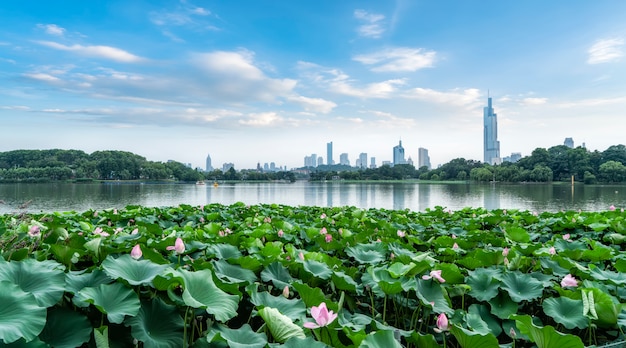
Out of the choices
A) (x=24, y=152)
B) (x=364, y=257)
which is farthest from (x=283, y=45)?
(x=24, y=152)

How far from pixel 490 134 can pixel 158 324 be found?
167 m

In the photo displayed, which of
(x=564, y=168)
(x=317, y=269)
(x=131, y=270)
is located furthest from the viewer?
(x=564, y=168)

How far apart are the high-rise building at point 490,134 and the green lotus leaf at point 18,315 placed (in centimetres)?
16406

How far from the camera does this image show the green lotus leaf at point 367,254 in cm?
215

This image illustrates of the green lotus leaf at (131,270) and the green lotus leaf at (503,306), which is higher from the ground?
the green lotus leaf at (131,270)

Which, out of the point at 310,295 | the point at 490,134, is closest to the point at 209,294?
the point at 310,295

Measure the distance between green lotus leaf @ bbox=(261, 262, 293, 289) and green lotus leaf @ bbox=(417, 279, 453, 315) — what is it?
0.57 meters

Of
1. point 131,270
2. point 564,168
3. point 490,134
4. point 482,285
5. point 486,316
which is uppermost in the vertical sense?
point 490,134

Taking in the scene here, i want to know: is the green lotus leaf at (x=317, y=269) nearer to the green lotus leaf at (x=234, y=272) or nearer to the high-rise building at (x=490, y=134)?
the green lotus leaf at (x=234, y=272)

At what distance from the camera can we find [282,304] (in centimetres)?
137

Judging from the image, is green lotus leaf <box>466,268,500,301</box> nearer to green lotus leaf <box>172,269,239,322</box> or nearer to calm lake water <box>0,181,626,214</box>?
green lotus leaf <box>172,269,239,322</box>

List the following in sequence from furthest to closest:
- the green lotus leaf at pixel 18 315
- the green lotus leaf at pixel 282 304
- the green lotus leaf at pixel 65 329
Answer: the green lotus leaf at pixel 282 304 < the green lotus leaf at pixel 65 329 < the green lotus leaf at pixel 18 315

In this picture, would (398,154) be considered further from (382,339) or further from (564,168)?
(382,339)

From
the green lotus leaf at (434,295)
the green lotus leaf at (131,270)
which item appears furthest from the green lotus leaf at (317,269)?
the green lotus leaf at (131,270)
